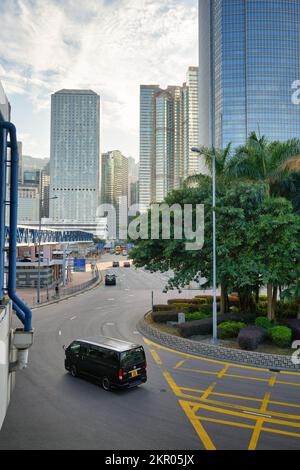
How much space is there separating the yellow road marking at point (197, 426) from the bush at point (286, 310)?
12150mm

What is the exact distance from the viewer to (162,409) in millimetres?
10625

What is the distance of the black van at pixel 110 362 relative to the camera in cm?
1180

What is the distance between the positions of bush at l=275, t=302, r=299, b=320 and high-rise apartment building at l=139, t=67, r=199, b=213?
154 metres

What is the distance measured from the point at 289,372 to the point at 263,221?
6.84 metres

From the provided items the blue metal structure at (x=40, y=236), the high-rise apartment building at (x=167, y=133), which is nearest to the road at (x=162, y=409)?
the blue metal structure at (x=40, y=236)

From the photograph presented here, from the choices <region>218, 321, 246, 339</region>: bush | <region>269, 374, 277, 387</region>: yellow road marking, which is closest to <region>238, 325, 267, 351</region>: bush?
<region>218, 321, 246, 339</region>: bush

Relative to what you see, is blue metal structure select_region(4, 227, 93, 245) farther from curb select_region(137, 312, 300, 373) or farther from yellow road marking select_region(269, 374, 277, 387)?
yellow road marking select_region(269, 374, 277, 387)

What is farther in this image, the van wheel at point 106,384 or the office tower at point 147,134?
the office tower at point 147,134

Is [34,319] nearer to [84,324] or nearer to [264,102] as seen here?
[84,324]

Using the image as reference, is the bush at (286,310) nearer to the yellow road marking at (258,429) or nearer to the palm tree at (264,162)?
the palm tree at (264,162)

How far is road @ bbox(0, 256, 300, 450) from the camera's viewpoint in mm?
8789

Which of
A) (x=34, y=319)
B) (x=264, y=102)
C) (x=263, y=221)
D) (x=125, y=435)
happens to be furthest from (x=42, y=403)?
(x=264, y=102)

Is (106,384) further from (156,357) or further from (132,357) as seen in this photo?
(156,357)

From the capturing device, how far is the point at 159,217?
68.7 ft
